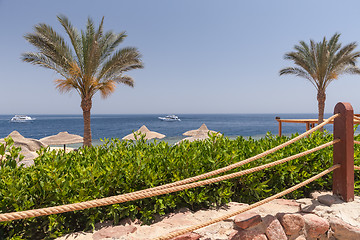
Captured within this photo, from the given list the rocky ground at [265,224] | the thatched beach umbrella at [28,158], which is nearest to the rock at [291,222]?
the rocky ground at [265,224]

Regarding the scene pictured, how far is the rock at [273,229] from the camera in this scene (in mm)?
2359

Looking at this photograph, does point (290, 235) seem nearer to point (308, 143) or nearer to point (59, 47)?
point (308, 143)

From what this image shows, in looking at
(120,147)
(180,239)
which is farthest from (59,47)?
(180,239)

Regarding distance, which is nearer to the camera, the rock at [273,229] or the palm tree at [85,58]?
the rock at [273,229]

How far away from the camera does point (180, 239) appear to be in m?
2.17

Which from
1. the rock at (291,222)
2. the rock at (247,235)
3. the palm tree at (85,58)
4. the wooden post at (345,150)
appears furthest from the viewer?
the palm tree at (85,58)

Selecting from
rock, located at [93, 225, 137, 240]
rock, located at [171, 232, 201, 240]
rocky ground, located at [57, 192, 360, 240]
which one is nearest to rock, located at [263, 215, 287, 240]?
rocky ground, located at [57, 192, 360, 240]

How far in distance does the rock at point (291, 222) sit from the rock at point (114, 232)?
1603 millimetres

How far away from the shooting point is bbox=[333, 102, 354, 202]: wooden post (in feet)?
8.75

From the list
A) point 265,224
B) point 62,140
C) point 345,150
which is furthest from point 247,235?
point 62,140

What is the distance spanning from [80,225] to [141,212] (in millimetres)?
669

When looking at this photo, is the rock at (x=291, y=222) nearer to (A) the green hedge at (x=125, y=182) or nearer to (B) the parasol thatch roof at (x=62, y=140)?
(A) the green hedge at (x=125, y=182)

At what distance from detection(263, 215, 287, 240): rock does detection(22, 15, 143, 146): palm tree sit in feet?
38.6

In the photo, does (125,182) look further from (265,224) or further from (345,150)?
(345,150)
